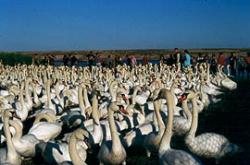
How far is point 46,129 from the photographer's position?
12.6 meters

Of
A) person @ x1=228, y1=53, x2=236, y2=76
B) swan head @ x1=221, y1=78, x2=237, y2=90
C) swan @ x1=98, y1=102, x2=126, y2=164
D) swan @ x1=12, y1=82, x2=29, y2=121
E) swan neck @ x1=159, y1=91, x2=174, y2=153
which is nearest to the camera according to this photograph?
swan neck @ x1=159, y1=91, x2=174, y2=153

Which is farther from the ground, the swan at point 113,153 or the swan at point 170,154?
the swan at point 170,154

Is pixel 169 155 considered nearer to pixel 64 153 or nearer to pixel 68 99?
pixel 64 153

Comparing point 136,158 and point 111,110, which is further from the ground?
point 111,110

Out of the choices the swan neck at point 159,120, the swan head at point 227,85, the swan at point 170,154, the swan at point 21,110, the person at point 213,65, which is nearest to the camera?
the swan at point 170,154

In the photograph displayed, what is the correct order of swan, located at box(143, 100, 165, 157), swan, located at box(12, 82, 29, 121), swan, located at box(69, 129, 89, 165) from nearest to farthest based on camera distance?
swan, located at box(69, 129, 89, 165)
swan, located at box(143, 100, 165, 157)
swan, located at box(12, 82, 29, 121)

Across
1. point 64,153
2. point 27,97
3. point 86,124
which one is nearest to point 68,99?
point 27,97

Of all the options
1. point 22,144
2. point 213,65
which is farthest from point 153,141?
point 213,65

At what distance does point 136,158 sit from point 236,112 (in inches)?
332

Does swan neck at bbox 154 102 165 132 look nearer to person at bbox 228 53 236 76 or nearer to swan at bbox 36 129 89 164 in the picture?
swan at bbox 36 129 89 164

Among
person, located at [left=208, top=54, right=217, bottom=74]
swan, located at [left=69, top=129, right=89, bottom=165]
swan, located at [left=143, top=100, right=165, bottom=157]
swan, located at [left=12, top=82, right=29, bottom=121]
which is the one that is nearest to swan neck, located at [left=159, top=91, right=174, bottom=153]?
swan, located at [left=143, top=100, right=165, bottom=157]

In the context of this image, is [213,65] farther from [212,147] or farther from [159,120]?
[212,147]

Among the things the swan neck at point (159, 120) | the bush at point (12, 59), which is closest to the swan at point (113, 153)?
the swan neck at point (159, 120)

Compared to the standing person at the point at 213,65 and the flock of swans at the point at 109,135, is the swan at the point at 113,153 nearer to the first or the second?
the flock of swans at the point at 109,135
